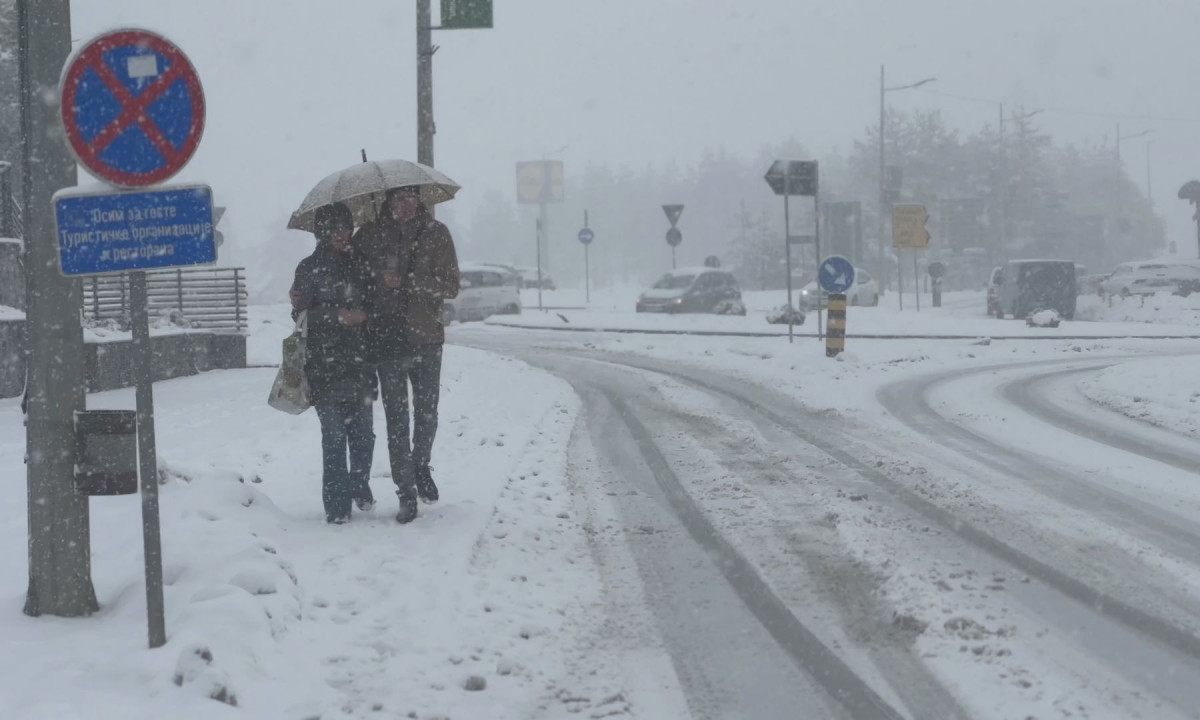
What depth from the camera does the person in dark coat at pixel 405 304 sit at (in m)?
6.95

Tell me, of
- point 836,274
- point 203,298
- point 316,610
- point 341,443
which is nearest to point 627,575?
point 316,610

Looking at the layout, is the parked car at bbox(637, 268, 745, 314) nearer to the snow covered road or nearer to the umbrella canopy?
the snow covered road

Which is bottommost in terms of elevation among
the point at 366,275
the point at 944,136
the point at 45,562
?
the point at 45,562

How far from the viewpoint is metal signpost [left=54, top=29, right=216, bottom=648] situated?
4.26 meters

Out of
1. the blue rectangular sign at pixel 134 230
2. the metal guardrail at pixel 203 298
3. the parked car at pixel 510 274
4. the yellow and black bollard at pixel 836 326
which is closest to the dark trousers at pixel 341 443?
the blue rectangular sign at pixel 134 230

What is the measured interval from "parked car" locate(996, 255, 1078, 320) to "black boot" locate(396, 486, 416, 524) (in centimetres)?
3060

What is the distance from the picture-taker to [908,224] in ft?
127

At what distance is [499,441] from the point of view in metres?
10.2

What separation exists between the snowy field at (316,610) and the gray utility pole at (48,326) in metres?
0.35

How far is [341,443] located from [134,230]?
270cm

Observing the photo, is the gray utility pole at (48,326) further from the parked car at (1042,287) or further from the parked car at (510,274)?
the parked car at (510,274)

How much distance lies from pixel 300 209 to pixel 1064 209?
95.7 m

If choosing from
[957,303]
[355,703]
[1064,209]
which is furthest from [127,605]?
[1064,209]

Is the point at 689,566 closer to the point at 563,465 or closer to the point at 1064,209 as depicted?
the point at 563,465
